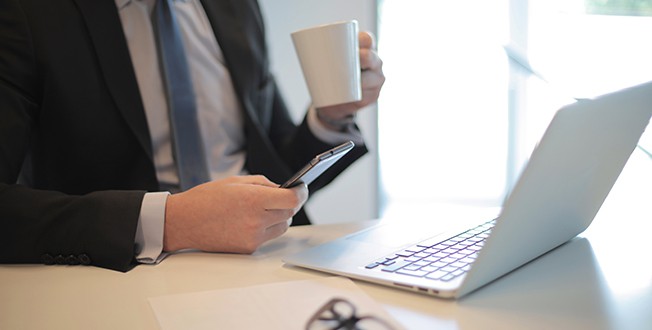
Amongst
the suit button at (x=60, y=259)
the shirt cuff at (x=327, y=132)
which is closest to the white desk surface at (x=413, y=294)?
the suit button at (x=60, y=259)

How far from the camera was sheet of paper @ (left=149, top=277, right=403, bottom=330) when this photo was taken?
52cm

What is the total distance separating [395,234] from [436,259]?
15cm

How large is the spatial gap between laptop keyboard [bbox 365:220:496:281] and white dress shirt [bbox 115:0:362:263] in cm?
42

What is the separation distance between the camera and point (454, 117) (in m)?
2.75

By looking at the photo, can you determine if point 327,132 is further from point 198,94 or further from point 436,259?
point 436,259

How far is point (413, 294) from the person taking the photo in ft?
1.91

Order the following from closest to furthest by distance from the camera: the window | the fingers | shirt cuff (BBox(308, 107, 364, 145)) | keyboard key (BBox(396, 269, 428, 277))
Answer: keyboard key (BBox(396, 269, 428, 277)) → the fingers → shirt cuff (BBox(308, 107, 364, 145)) → the window

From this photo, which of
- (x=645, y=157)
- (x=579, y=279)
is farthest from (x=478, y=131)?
(x=579, y=279)

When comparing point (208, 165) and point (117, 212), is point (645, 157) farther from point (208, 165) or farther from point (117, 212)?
point (117, 212)

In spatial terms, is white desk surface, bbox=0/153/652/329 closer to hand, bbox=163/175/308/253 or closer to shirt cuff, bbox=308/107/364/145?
hand, bbox=163/175/308/253

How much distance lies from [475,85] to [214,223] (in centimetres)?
217

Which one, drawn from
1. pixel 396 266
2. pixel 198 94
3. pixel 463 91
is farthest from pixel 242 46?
pixel 463 91

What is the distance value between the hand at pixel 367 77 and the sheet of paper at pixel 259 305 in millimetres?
459

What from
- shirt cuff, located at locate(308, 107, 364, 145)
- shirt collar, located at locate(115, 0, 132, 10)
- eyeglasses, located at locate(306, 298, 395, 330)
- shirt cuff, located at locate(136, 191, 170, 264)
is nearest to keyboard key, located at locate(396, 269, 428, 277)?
eyeglasses, located at locate(306, 298, 395, 330)
